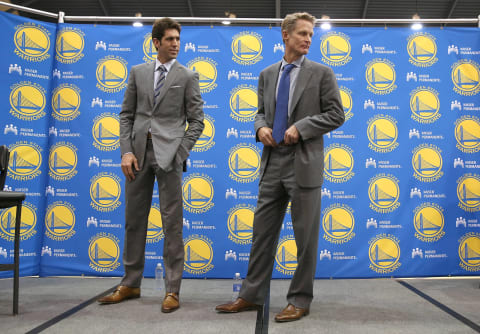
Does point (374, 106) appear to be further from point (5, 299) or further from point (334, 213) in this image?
point (5, 299)

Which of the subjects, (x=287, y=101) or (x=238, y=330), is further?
(x=287, y=101)

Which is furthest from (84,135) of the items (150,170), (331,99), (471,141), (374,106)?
(471,141)

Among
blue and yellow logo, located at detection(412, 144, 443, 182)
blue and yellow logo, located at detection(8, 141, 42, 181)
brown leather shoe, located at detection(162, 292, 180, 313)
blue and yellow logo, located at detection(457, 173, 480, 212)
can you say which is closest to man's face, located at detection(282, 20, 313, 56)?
brown leather shoe, located at detection(162, 292, 180, 313)

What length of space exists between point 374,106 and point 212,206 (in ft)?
5.92

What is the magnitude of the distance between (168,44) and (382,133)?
2.16 m

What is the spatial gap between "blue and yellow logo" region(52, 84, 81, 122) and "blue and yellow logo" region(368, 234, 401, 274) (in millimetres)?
3049

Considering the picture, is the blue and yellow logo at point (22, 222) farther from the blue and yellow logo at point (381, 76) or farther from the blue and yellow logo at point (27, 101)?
the blue and yellow logo at point (381, 76)

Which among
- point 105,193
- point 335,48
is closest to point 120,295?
point 105,193

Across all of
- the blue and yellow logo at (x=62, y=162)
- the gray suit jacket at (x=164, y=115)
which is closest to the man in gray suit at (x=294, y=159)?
the gray suit jacket at (x=164, y=115)

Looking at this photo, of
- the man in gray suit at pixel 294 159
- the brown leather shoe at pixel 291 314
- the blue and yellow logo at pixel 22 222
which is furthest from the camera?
the blue and yellow logo at pixel 22 222

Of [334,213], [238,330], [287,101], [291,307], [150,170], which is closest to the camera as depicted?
[238,330]

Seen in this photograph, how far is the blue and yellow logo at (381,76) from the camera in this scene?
3.84 metres

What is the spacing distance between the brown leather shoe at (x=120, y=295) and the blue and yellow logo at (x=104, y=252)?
968mm

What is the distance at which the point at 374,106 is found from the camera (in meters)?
3.83
